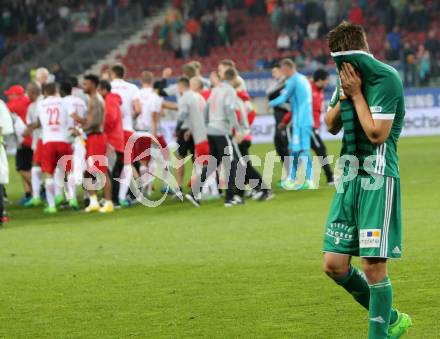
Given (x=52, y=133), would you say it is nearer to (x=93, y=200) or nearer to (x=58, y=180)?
(x=58, y=180)

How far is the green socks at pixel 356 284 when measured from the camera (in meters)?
7.06

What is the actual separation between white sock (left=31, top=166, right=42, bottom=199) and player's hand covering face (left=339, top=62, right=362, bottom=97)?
473 inches

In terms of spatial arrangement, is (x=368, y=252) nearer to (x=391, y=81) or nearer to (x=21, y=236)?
(x=391, y=81)

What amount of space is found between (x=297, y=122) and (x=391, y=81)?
11991mm

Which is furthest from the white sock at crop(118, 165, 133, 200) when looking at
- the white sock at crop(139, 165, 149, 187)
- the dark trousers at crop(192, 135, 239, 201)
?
the dark trousers at crop(192, 135, 239, 201)

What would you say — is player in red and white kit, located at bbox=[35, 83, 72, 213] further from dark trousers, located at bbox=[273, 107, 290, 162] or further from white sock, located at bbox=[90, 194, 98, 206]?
dark trousers, located at bbox=[273, 107, 290, 162]

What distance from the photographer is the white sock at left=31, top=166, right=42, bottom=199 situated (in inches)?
713

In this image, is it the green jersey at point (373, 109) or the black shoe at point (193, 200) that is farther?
the black shoe at point (193, 200)

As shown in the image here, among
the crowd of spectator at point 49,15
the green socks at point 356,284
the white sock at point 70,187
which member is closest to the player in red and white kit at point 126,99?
the white sock at point 70,187

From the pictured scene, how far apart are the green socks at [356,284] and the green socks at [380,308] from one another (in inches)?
11.2

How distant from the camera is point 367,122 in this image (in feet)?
21.8

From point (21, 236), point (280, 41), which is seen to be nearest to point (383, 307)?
point (21, 236)

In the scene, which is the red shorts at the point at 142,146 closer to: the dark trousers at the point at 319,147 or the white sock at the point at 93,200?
the white sock at the point at 93,200

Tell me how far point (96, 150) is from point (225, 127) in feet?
6.65
